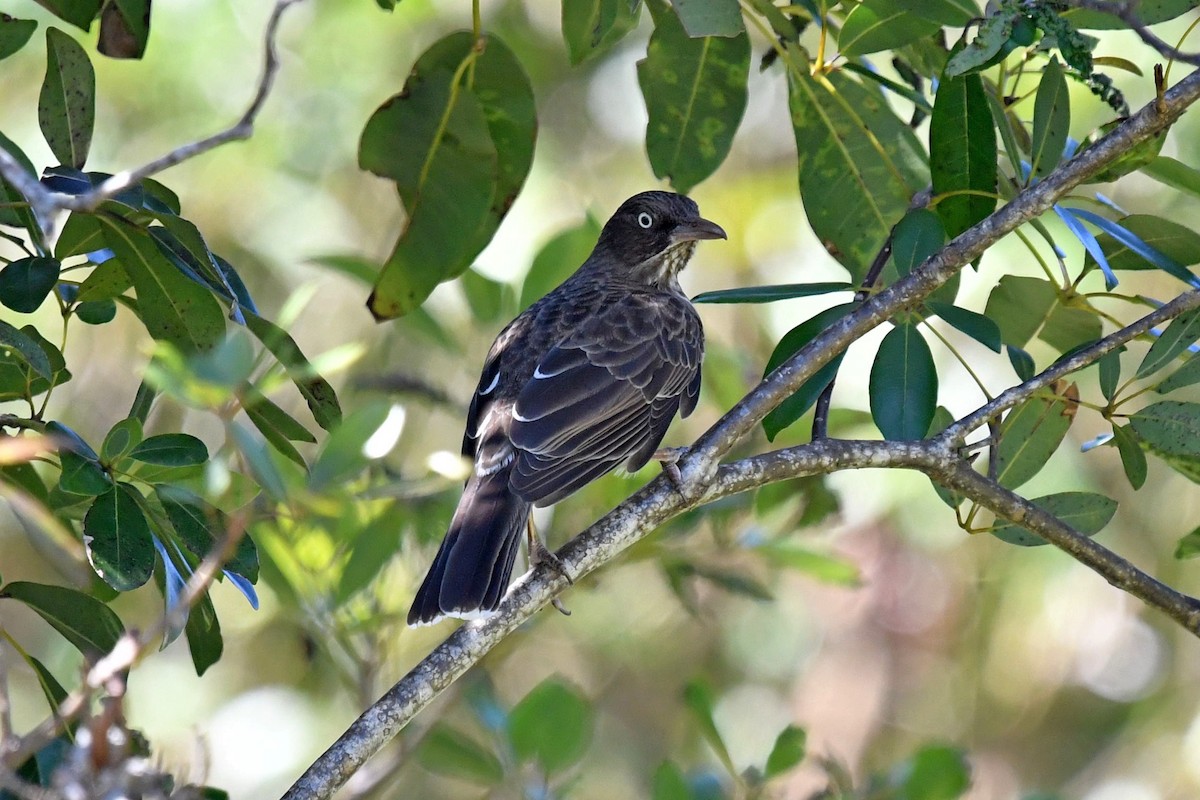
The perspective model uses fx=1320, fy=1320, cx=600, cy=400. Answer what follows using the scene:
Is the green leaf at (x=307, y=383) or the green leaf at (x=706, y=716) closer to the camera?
the green leaf at (x=307, y=383)

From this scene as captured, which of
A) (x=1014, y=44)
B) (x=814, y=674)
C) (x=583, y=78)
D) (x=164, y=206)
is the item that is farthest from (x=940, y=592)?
(x=164, y=206)

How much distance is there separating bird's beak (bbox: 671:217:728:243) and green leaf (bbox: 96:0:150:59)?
3046 millimetres

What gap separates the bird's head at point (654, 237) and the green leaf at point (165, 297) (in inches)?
128

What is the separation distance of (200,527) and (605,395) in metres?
2.19

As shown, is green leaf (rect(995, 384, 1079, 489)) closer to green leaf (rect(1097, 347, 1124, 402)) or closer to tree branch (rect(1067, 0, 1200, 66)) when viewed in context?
green leaf (rect(1097, 347, 1124, 402))

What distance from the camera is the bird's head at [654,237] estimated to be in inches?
241

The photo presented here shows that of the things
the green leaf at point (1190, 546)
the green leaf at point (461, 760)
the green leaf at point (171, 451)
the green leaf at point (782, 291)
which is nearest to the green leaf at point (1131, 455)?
the green leaf at point (1190, 546)

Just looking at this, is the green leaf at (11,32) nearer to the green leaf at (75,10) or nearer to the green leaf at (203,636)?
the green leaf at (75,10)

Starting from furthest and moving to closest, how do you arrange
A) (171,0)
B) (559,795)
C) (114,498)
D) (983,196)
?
1. (171,0)
2. (559,795)
3. (983,196)
4. (114,498)

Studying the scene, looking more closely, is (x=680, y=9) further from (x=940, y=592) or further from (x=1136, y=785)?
(x=1136, y=785)

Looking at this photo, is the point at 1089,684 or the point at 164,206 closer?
the point at 164,206

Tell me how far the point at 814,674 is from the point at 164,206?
21.9 ft

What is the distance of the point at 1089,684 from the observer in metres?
8.80

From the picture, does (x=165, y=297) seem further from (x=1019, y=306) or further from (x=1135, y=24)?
(x=1019, y=306)
